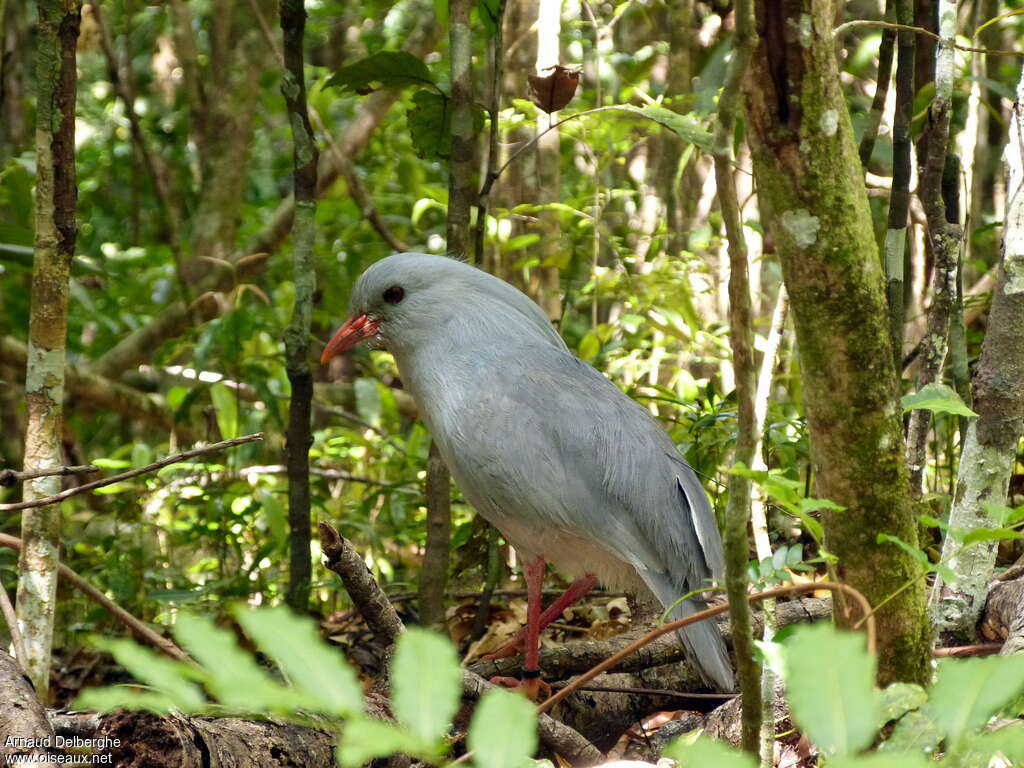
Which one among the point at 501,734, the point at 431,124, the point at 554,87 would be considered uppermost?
the point at 554,87

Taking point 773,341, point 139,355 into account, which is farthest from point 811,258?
point 139,355

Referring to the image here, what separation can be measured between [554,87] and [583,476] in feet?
4.43

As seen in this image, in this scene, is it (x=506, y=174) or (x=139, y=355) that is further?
(x=139, y=355)

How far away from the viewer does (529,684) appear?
133 inches

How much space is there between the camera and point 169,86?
383 inches

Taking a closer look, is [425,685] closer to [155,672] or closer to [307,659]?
[307,659]

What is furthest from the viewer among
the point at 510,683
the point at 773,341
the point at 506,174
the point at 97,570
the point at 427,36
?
the point at 427,36

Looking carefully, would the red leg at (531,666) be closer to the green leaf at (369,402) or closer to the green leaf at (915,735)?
the green leaf at (915,735)

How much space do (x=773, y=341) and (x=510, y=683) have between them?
4.67 ft

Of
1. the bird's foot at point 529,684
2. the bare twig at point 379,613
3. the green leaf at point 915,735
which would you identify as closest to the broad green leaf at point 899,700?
the green leaf at point 915,735

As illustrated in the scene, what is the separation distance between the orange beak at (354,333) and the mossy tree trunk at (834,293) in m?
2.38

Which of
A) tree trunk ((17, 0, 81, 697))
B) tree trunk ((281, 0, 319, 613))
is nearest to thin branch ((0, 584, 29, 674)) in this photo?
tree trunk ((17, 0, 81, 697))

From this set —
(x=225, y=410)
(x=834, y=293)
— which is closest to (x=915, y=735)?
(x=834, y=293)

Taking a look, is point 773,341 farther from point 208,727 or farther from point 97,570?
point 97,570
